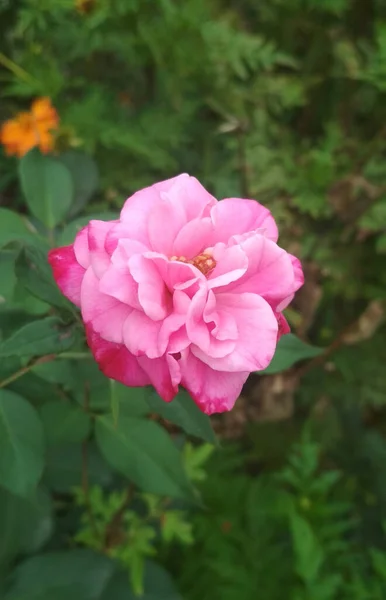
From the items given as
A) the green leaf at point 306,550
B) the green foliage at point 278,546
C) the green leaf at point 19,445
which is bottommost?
the green foliage at point 278,546

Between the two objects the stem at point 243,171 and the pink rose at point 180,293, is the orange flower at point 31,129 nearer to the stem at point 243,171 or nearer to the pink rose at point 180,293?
the stem at point 243,171

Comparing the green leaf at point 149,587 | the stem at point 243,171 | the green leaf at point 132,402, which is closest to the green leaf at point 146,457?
the green leaf at point 132,402

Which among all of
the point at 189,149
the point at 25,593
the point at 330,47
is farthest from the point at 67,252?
the point at 330,47

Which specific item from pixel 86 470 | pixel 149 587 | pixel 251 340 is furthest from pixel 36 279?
pixel 149 587

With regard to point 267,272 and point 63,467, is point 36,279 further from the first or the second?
point 63,467

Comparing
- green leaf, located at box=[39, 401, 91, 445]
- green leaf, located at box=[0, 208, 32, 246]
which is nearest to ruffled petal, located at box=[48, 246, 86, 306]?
green leaf, located at box=[0, 208, 32, 246]

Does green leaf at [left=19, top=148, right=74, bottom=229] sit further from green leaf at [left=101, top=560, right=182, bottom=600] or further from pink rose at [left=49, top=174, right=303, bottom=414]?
green leaf at [left=101, top=560, right=182, bottom=600]
